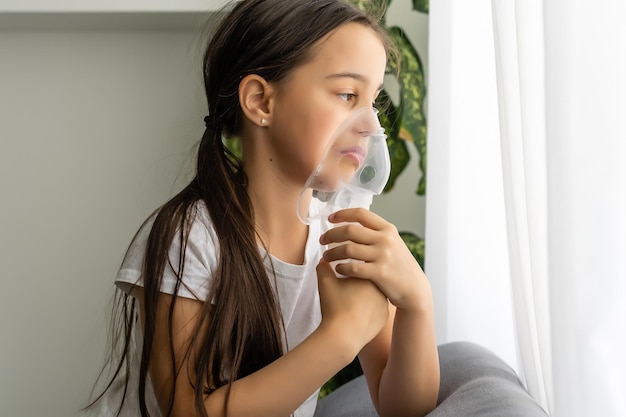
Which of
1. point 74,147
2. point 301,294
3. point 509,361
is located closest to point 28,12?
point 74,147

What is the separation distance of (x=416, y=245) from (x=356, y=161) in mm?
885

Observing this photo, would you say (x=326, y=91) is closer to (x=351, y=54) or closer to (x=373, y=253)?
(x=351, y=54)

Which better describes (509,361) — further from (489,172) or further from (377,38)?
(377,38)

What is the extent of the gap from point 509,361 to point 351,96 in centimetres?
57

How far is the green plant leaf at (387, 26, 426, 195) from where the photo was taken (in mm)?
1960

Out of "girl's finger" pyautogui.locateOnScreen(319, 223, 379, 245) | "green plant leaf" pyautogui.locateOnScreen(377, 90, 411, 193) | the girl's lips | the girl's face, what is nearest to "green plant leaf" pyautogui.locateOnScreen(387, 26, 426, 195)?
"green plant leaf" pyautogui.locateOnScreen(377, 90, 411, 193)

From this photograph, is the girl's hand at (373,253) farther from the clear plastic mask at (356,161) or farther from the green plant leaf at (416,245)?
the green plant leaf at (416,245)

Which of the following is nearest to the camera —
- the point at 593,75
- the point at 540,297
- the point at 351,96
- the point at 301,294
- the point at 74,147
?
the point at 593,75

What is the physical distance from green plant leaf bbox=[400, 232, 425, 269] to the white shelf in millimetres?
730

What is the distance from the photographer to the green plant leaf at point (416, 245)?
1.95 metres

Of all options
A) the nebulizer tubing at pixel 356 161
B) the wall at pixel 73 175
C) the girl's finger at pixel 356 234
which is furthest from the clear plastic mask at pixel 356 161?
the wall at pixel 73 175

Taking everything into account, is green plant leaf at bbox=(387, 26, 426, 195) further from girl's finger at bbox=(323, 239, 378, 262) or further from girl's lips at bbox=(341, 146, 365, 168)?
girl's finger at bbox=(323, 239, 378, 262)

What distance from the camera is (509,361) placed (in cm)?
139

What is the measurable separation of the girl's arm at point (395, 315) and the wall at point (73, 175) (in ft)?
3.39
